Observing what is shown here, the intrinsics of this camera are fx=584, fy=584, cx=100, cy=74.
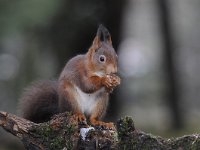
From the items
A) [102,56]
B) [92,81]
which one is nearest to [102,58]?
[102,56]

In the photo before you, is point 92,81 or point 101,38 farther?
point 101,38

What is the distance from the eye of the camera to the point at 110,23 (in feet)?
30.3

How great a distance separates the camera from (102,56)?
402cm

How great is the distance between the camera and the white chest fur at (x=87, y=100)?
4.00 m

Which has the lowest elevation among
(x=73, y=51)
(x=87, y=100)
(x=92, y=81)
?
(x=87, y=100)

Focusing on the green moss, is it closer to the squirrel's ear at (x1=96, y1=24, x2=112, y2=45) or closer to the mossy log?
the mossy log

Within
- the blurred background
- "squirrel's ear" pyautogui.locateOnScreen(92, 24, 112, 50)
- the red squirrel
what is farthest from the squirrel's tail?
the blurred background

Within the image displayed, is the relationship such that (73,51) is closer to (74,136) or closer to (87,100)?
(87,100)

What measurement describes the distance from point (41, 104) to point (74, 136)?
38.4 inches

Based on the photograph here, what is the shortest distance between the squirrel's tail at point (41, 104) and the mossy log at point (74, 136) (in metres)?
0.83

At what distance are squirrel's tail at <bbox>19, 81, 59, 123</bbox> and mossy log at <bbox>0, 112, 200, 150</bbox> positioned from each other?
83 centimetres

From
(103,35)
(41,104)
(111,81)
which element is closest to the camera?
(111,81)

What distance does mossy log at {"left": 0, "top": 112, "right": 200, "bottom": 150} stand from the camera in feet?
10.9

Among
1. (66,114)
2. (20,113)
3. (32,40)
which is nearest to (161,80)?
(32,40)
